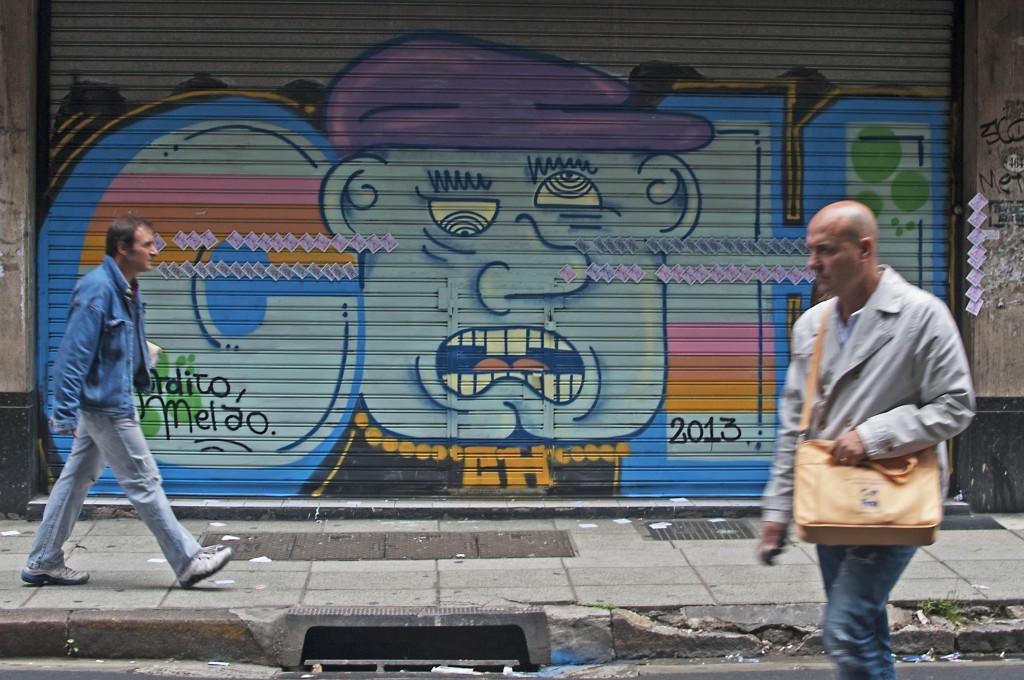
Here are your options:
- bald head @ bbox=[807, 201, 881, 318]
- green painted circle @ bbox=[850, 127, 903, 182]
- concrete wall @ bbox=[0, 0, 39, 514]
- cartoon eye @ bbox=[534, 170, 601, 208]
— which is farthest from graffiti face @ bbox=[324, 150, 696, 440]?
bald head @ bbox=[807, 201, 881, 318]

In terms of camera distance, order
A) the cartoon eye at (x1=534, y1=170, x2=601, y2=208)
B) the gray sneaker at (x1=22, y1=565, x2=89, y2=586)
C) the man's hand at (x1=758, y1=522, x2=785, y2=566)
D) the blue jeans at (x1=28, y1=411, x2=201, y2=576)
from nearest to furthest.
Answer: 1. the man's hand at (x1=758, y1=522, x2=785, y2=566)
2. the blue jeans at (x1=28, y1=411, x2=201, y2=576)
3. the gray sneaker at (x1=22, y1=565, x2=89, y2=586)
4. the cartoon eye at (x1=534, y1=170, x2=601, y2=208)

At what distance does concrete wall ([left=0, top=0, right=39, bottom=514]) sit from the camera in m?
7.38

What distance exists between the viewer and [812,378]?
368 cm

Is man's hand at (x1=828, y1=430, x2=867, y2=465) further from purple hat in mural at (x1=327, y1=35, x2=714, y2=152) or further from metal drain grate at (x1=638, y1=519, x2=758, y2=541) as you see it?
purple hat in mural at (x1=327, y1=35, x2=714, y2=152)

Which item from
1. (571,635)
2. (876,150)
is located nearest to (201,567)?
(571,635)

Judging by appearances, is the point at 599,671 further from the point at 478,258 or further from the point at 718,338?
the point at 478,258

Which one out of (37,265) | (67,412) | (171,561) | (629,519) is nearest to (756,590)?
(629,519)

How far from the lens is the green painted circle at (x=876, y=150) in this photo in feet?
25.8

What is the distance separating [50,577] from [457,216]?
11.5 feet

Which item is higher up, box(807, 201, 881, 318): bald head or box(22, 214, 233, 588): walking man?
box(807, 201, 881, 318): bald head

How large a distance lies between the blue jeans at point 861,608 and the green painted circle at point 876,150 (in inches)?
195

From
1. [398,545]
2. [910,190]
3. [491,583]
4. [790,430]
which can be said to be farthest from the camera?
[910,190]

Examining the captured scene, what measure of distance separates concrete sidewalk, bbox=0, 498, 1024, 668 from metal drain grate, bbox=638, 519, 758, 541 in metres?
0.02

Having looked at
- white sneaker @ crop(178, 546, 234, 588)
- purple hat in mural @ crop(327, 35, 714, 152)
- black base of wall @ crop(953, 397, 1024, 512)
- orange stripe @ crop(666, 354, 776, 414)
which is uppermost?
purple hat in mural @ crop(327, 35, 714, 152)
